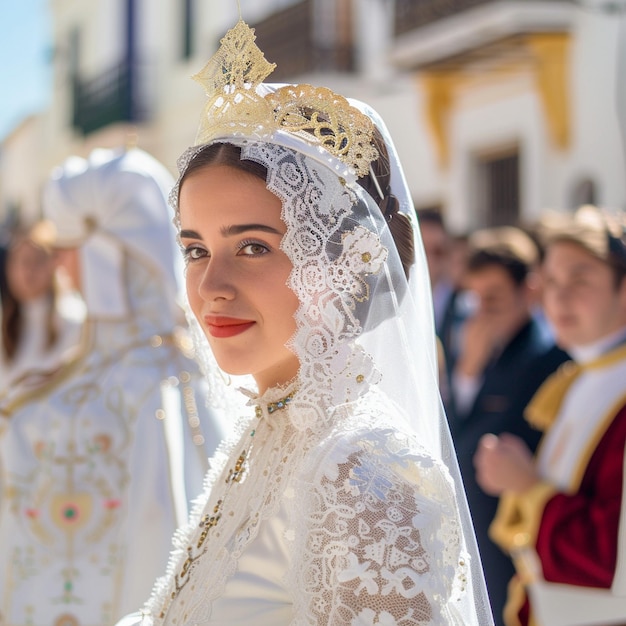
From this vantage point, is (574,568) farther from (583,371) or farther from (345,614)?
(345,614)

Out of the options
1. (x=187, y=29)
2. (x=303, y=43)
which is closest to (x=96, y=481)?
(x=303, y=43)

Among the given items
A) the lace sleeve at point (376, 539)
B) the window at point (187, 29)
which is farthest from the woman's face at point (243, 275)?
the window at point (187, 29)

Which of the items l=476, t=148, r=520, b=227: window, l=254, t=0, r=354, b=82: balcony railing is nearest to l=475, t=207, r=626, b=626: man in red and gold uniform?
l=476, t=148, r=520, b=227: window

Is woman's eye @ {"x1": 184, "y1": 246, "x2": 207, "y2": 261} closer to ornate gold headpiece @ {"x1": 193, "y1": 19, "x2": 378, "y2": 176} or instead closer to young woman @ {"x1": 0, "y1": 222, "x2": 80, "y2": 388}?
ornate gold headpiece @ {"x1": 193, "y1": 19, "x2": 378, "y2": 176}

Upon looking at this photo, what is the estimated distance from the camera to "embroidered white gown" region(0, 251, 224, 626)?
3439mm

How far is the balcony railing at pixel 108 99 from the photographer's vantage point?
19266 millimetres

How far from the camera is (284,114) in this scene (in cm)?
201

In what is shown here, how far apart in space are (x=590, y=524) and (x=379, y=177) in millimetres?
1593

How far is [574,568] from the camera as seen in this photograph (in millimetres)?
3262

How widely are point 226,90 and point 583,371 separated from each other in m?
2.11

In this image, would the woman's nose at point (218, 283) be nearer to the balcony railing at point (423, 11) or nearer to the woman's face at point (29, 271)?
the woman's face at point (29, 271)

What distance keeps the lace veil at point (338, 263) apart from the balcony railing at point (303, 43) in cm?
1129

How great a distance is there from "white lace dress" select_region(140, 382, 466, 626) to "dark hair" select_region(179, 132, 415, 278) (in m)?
0.31

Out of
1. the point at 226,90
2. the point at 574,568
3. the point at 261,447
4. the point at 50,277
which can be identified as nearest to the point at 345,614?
the point at 261,447
